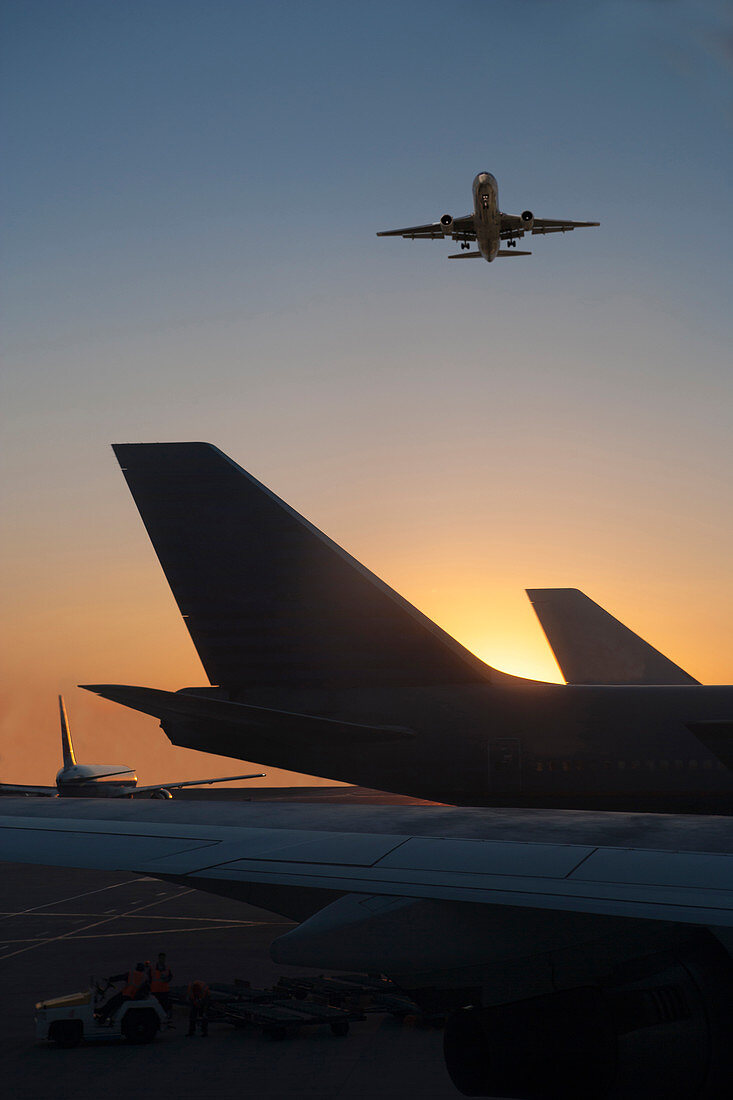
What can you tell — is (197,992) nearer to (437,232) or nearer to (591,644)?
(591,644)

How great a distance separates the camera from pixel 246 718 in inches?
757

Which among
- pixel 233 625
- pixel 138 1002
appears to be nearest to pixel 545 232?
pixel 233 625

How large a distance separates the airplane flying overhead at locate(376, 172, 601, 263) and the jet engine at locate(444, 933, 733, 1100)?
5462 cm

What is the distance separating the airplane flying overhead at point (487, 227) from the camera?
181 ft

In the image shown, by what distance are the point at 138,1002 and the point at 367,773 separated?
22.8 feet

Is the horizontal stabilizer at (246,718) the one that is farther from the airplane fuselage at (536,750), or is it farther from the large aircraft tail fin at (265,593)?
the large aircraft tail fin at (265,593)

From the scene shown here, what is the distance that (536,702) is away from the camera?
69.5 feet

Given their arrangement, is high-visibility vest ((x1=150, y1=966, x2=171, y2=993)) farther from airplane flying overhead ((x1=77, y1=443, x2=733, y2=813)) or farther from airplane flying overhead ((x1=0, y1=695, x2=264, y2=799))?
airplane flying overhead ((x1=0, y1=695, x2=264, y2=799))

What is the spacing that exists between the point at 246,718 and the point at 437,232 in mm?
52220

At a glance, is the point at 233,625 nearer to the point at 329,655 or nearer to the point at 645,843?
the point at 329,655

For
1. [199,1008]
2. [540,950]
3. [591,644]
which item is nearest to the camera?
[540,950]

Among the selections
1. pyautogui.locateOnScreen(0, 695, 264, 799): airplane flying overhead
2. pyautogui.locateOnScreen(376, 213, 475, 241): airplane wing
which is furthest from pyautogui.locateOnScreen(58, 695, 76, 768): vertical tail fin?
pyautogui.locateOnScreen(376, 213, 475, 241): airplane wing

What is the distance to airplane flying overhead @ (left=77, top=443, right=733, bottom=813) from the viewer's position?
20.2 metres

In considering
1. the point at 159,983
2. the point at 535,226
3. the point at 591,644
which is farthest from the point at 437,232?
the point at 159,983
